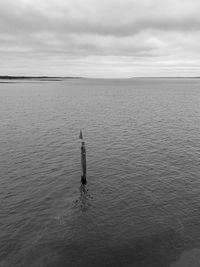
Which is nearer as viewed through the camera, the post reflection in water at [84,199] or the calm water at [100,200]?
the calm water at [100,200]

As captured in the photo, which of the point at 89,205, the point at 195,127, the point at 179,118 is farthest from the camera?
the point at 179,118

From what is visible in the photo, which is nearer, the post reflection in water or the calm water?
the calm water

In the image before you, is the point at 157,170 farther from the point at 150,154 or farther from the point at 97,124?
the point at 97,124

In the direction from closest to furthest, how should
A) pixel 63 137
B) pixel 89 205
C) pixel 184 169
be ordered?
1. pixel 89 205
2. pixel 184 169
3. pixel 63 137

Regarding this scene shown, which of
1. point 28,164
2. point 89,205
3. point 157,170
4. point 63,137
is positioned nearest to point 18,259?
point 89,205

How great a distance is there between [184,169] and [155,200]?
1058 cm

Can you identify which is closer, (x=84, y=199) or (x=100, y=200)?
(x=100, y=200)

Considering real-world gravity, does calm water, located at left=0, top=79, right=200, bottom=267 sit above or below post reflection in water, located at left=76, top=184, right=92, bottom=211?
above

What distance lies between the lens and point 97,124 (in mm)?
72875

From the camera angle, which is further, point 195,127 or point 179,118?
point 179,118

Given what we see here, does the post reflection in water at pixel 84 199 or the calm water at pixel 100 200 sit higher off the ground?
the calm water at pixel 100 200

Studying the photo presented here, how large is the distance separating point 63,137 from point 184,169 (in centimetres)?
2793

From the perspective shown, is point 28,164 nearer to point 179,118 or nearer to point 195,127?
point 195,127

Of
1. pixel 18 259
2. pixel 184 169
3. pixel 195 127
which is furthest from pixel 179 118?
pixel 18 259
